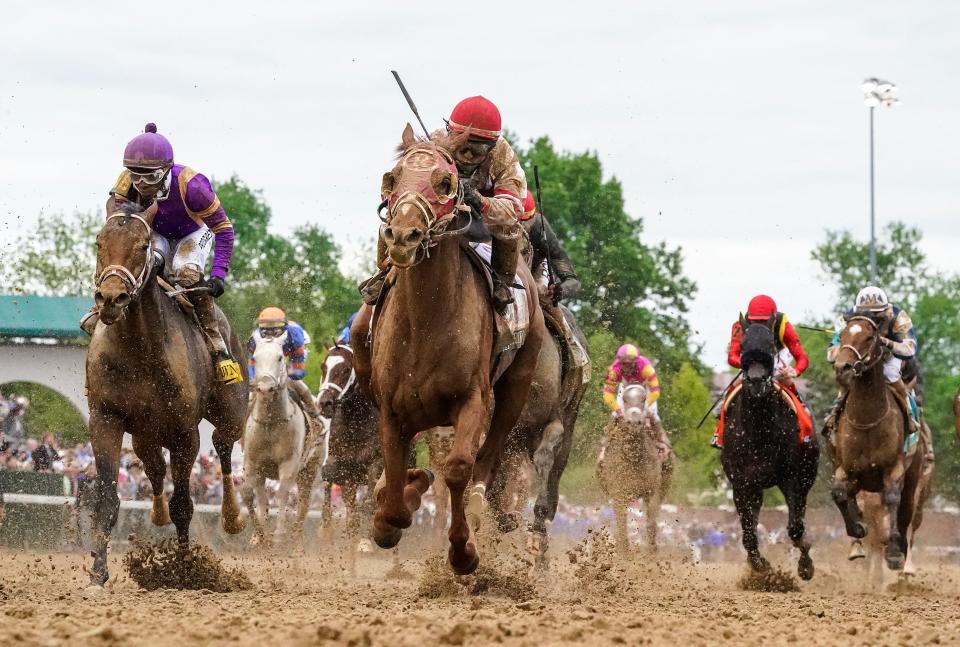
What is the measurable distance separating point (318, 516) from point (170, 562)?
12601 mm

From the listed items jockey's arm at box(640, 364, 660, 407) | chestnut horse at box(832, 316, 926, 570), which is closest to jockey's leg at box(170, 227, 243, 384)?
chestnut horse at box(832, 316, 926, 570)

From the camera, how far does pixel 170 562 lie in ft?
36.5

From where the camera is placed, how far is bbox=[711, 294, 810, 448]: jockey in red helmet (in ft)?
48.7

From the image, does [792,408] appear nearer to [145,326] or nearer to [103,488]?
[145,326]

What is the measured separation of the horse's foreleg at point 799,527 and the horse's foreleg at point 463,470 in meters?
5.83

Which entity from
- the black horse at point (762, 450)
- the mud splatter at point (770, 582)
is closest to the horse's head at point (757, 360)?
the black horse at point (762, 450)

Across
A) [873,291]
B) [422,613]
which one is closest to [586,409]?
[873,291]

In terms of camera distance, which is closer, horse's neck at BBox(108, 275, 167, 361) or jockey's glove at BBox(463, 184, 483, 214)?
jockey's glove at BBox(463, 184, 483, 214)

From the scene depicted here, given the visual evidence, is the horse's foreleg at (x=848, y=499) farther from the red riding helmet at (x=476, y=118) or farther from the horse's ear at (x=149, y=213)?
the horse's ear at (x=149, y=213)

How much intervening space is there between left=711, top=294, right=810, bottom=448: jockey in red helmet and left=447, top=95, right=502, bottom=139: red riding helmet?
5.77 meters

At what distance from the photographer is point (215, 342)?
1166cm

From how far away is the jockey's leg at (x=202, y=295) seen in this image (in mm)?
11367

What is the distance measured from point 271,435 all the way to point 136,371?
7.90 m

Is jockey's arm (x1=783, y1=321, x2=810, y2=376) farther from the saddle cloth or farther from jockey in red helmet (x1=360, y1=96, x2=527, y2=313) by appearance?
jockey in red helmet (x1=360, y1=96, x2=527, y2=313)
